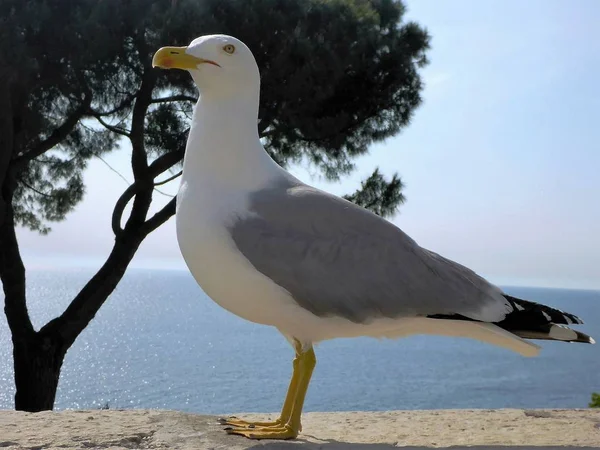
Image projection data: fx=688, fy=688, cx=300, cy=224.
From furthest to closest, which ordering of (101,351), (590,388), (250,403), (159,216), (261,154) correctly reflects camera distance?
(101,351)
(590,388)
(250,403)
(159,216)
(261,154)

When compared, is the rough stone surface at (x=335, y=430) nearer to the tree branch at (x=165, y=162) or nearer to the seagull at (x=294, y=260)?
the seagull at (x=294, y=260)

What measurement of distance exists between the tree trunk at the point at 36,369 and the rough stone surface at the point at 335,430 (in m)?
3.36

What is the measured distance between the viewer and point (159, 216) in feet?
22.2

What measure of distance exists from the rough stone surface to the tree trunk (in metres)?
3.36

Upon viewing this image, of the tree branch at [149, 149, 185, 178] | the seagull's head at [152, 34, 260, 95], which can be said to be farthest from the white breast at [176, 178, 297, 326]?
the tree branch at [149, 149, 185, 178]

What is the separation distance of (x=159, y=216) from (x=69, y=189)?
5.34 feet

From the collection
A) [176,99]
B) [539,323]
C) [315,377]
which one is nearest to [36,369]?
[176,99]

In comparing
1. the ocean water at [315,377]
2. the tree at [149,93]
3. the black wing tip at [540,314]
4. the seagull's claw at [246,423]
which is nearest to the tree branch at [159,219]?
the tree at [149,93]

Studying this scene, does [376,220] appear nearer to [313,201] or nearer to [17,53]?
[313,201]

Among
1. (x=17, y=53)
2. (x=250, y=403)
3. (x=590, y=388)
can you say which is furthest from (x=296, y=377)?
(x=590, y=388)

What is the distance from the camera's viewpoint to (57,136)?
6.75 m

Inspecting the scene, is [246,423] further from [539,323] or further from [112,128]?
[112,128]

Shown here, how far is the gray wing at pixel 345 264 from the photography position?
7.47 ft

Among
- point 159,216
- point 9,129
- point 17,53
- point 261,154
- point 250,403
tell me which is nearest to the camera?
point 261,154
